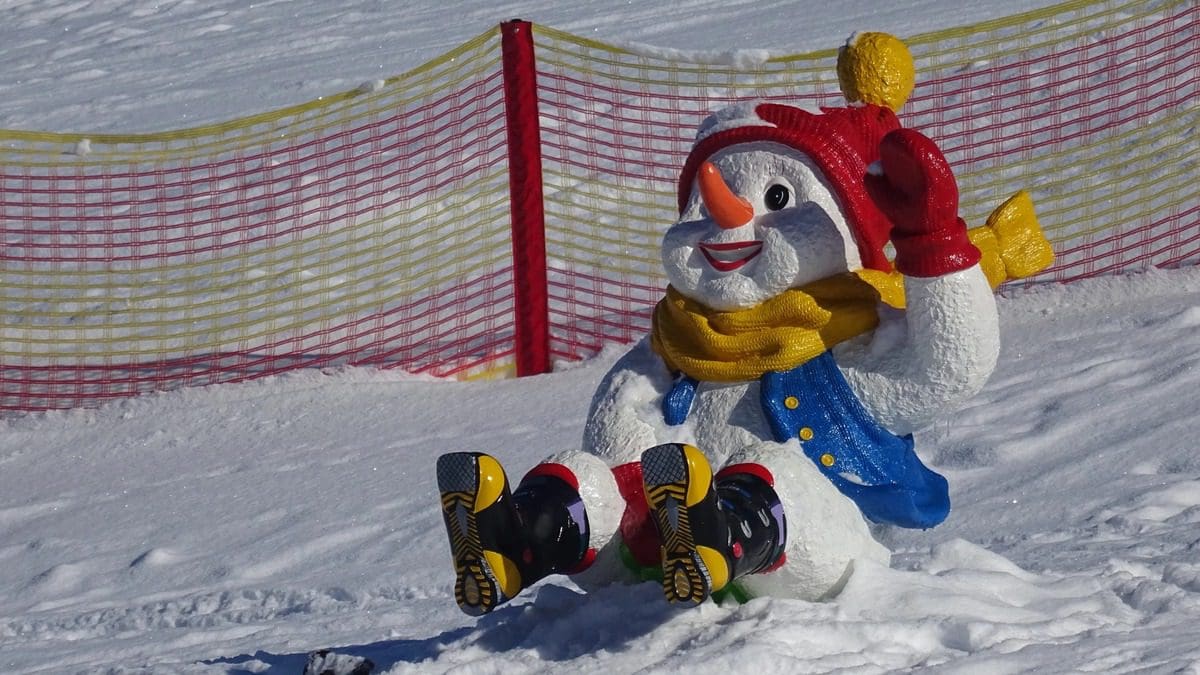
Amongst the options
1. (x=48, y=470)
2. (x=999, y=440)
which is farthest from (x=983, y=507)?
(x=48, y=470)

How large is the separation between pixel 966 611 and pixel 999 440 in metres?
1.95

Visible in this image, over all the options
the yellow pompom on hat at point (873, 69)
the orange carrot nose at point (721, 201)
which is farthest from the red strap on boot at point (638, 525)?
the yellow pompom on hat at point (873, 69)

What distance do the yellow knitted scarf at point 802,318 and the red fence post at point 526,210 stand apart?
3128 mm

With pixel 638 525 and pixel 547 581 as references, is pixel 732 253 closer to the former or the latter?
pixel 638 525

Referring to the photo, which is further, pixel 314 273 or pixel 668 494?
pixel 314 273

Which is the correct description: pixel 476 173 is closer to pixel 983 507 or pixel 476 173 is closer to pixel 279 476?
pixel 279 476

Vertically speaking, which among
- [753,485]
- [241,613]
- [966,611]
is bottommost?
[241,613]

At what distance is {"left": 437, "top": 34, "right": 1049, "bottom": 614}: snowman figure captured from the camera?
133 inches

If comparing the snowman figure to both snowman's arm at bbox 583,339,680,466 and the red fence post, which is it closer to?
snowman's arm at bbox 583,339,680,466

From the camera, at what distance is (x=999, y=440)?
213 inches

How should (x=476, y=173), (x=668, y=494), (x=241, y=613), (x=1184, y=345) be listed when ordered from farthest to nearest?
(x=476, y=173)
(x=1184, y=345)
(x=241, y=613)
(x=668, y=494)

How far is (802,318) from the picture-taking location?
12.1 feet

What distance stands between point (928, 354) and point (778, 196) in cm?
45

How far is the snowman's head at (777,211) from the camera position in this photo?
12.0ft
